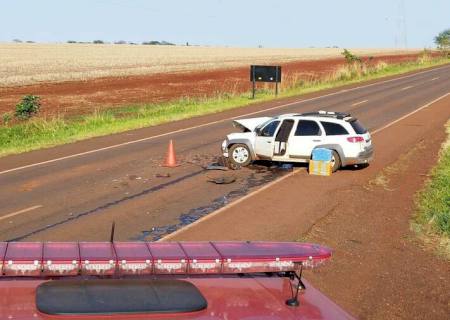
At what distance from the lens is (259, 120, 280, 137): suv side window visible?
1825cm

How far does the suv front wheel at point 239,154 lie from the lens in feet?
60.1

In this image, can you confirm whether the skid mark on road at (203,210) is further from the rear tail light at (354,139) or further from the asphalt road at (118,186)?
the rear tail light at (354,139)

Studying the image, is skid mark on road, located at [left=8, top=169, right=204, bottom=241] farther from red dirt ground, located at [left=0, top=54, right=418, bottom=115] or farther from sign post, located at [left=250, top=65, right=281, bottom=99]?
sign post, located at [left=250, top=65, right=281, bottom=99]

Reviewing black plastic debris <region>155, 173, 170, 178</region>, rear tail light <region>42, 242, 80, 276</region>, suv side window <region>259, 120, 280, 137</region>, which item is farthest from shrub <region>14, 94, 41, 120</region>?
rear tail light <region>42, 242, 80, 276</region>

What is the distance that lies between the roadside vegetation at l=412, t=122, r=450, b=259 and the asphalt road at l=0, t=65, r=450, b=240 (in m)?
3.83

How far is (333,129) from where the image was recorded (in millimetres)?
17594

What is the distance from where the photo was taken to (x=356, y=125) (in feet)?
58.3

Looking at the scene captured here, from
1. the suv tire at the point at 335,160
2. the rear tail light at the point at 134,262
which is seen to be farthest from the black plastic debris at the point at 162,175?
the rear tail light at the point at 134,262

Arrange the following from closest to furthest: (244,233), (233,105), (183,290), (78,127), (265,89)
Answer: (183,290) < (244,233) < (78,127) < (233,105) < (265,89)

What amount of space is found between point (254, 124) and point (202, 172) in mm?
2785

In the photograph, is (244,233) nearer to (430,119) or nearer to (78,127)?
(78,127)

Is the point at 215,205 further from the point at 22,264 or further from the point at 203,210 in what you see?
the point at 22,264

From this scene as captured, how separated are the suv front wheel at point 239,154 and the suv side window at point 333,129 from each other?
2.19m

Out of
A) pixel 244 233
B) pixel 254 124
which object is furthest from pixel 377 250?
pixel 254 124
